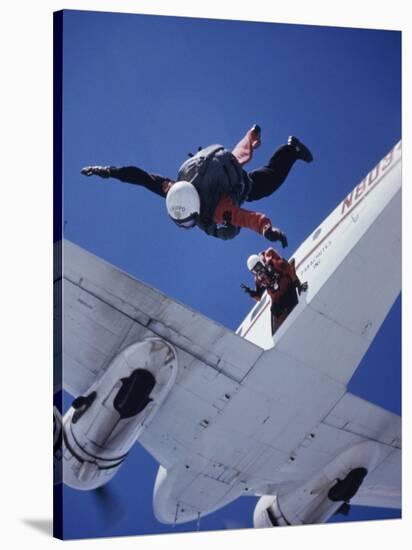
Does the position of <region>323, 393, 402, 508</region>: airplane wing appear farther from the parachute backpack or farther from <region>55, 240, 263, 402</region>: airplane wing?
the parachute backpack

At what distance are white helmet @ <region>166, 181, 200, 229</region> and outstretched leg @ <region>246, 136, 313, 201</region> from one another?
427 millimetres

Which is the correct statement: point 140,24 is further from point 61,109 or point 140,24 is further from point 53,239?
point 53,239

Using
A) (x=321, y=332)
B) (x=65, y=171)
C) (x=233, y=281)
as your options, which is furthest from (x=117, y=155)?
(x=321, y=332)

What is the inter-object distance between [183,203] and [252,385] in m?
1.31

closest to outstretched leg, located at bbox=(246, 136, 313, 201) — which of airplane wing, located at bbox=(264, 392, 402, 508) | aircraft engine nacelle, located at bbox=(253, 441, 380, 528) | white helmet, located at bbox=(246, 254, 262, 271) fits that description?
white helmet, located at bbox=(246, 254, 262, 271)

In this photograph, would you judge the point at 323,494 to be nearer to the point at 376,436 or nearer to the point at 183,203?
the point at 376,436

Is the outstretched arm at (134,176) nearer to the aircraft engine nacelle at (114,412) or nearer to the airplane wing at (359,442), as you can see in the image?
the aircraft engine nacelle at (114,412)

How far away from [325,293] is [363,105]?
1.44 m

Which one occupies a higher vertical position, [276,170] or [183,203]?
[276,170]

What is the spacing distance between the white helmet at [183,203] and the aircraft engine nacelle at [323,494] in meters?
2.06

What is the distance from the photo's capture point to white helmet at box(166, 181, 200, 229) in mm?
8484

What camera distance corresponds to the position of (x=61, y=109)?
8094 mm

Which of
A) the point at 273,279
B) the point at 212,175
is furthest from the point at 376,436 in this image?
the point at 212,175

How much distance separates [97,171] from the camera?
26.9ft
